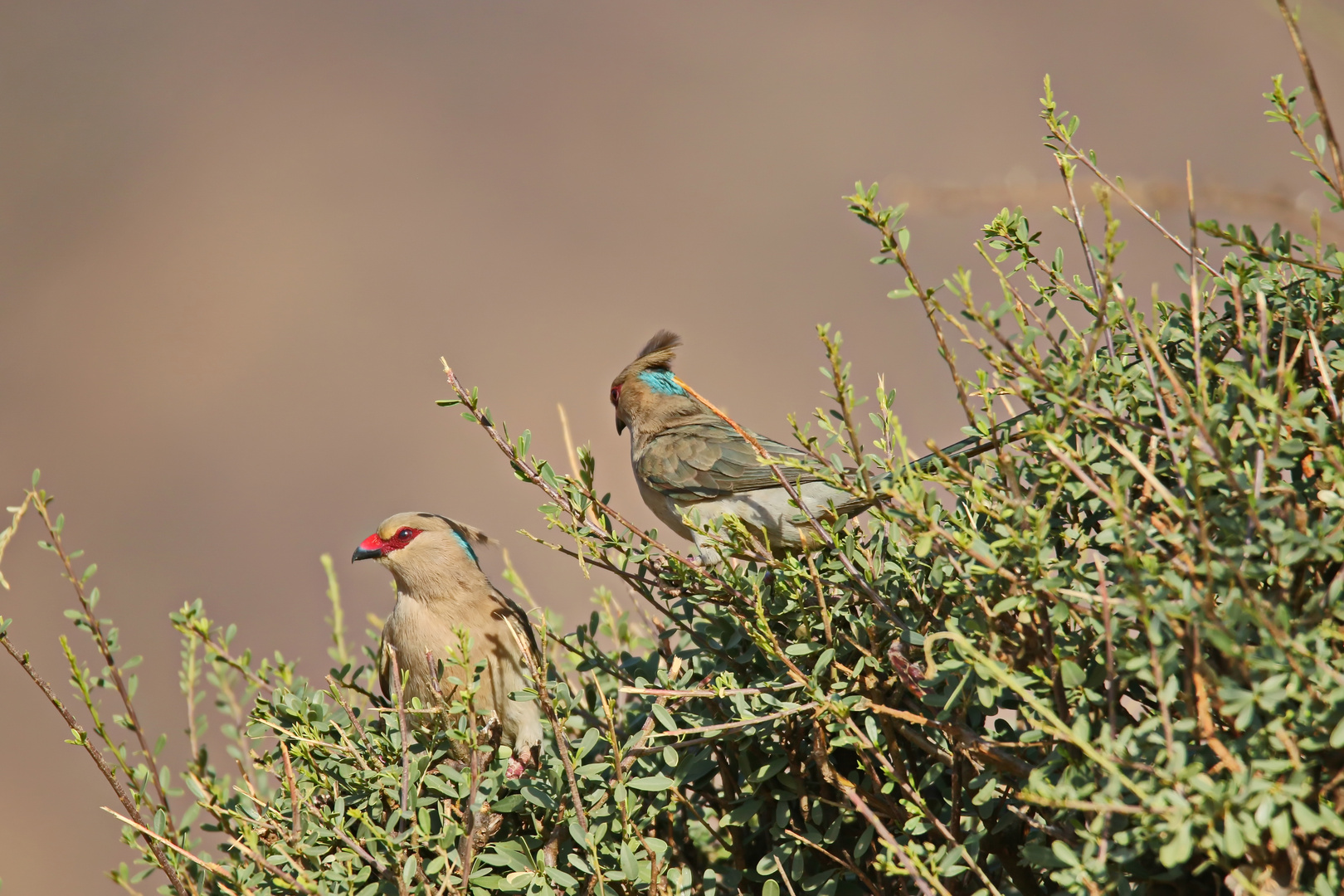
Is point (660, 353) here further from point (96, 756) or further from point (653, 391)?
point (96, 756)

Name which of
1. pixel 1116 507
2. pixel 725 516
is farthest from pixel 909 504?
pixel 725 516

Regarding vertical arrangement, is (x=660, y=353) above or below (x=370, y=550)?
above

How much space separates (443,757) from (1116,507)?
1554 mm

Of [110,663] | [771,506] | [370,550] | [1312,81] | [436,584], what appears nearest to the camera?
[1312,81]

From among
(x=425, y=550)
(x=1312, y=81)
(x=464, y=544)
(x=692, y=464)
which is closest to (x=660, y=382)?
(x=692, y=464)

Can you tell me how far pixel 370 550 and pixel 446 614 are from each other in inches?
17.1

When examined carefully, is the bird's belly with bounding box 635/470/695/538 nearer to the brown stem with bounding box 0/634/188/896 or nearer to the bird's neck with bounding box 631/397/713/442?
the bird's neck with bounding box 631/397/713/442

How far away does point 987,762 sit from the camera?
148 cm

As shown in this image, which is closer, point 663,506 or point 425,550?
point 425,550

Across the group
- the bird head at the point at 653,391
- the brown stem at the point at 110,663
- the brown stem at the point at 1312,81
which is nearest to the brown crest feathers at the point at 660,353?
the bird head at the point at 653,391

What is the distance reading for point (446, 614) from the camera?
3191mm

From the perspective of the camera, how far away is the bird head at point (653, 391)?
4.38 m

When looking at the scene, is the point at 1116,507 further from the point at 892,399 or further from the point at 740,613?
the point at 740,613

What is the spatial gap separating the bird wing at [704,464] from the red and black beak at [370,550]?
108cm
